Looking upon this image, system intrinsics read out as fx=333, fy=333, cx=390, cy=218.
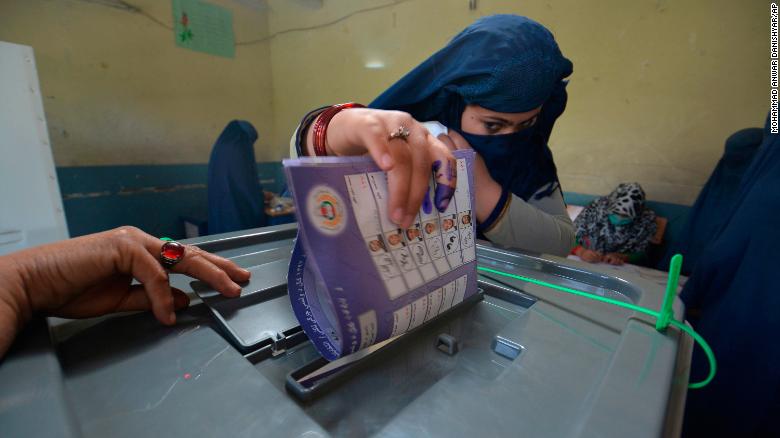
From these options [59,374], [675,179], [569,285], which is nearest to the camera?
[59,374]

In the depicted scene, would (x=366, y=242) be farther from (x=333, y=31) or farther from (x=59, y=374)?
(x=333, y=31)

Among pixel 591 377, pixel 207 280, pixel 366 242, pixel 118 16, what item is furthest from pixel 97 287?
pixel 118 16

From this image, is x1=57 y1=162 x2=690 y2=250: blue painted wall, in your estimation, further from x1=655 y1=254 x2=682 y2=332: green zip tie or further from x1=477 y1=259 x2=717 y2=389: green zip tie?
x1=655 y1=254 x2=682 y2=332: green zip tie

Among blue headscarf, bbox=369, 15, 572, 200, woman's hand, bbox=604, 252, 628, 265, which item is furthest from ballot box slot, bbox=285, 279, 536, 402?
woman's hand, bbox=604, 252, 628, 265

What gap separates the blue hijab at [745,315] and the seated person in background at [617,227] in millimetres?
1066

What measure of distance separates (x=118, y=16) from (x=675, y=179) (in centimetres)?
403

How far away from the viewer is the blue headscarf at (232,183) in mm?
2143

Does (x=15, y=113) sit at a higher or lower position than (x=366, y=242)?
higher

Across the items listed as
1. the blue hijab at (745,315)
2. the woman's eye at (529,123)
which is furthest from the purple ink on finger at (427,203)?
the blue hijab at (745,315)

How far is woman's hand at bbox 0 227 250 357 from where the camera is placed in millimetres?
321

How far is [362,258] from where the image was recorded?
1.03 feet

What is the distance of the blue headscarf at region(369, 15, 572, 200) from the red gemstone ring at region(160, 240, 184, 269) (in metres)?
0.67

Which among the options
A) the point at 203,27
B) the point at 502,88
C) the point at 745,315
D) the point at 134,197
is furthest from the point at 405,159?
the point at 203,27

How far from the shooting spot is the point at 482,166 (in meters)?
0.87
